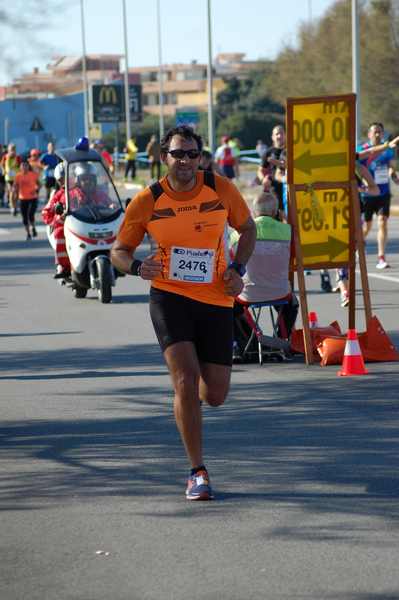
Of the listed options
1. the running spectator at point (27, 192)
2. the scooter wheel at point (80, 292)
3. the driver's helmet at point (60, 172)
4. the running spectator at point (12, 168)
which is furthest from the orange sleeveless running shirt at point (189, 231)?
the running spectator at point (12, 168)

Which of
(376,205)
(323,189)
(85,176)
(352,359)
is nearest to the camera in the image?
(352,359)

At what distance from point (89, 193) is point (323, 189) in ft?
21.0

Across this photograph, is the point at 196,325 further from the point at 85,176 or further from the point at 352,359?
the point at 85,176

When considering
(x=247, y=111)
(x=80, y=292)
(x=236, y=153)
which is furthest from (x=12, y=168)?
(x=247, y=111)

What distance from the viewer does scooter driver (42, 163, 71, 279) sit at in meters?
18.8

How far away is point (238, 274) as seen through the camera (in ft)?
25.6

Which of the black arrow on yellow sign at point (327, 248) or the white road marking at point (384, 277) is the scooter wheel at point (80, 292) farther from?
the black arrow on yellow sign at point (327, 248)

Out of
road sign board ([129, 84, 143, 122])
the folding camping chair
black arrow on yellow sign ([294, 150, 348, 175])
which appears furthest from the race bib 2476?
road sign board ([129, 84, 143, 122])

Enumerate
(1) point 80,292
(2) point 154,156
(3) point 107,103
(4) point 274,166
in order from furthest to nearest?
(3) point 107,103 → (2) point 154,156 → (1) point 80,292 → (4) point 274,166

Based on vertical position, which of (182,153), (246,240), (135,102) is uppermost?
(182,153)

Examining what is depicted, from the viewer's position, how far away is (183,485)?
787 centimetres

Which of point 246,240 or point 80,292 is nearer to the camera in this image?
point 246,240

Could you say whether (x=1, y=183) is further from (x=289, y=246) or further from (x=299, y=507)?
(x=299, y=507)

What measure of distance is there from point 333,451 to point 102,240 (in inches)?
392
